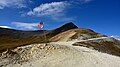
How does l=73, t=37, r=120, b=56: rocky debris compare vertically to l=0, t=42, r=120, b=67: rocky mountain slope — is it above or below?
below

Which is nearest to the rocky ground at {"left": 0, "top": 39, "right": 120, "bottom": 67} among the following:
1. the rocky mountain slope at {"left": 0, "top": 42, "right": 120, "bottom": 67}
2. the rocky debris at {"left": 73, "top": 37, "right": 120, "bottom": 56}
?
the rocky mountain slope at {"left": 0, "top": 42, "right": 120, "bottom": 67}

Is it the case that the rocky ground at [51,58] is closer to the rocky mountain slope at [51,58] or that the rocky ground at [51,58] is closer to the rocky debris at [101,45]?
the rocky mountain slope at [51,58]

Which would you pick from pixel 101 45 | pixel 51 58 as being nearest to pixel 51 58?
pixel 51 58

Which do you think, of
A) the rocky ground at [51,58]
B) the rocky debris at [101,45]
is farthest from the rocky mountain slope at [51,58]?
the rocky debris at [101,45]

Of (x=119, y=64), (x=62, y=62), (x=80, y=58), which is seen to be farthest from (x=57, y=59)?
(x=119, y=64)

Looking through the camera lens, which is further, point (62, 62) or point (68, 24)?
point (68, 24)

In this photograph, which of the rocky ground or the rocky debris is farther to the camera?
the rocky debris

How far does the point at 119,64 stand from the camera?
40.9 meters

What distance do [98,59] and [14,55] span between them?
Answer: 11545mm

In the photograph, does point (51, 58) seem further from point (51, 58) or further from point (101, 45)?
point (101, 45)

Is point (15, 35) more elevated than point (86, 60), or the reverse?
point (86, 60)

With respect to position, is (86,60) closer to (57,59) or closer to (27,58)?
(57,59)

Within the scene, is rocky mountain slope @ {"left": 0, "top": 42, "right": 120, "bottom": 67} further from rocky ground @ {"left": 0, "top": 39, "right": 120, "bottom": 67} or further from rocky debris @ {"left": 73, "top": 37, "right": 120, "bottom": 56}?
rocky debris @ {"left": 73, "top": 37, "right": 120, "bottom": 56}

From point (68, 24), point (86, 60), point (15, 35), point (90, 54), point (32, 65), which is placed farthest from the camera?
point (15, 35)
